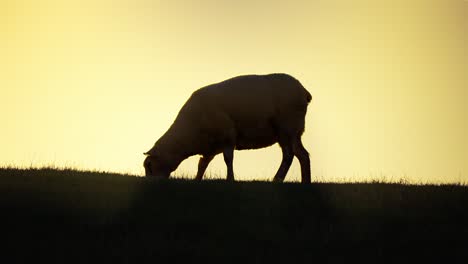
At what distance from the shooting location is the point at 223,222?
10594 mm

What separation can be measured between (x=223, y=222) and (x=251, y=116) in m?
7.90

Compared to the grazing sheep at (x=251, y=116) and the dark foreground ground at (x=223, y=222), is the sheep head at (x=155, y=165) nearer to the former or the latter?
the grazing sheep at (x=251, y=116)

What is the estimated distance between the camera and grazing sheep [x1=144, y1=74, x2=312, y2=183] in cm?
1830

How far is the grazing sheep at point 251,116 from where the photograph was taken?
1830cm

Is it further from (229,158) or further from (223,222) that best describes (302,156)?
(223,222)

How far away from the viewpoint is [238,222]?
1060 centimetres

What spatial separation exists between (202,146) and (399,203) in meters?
7.82

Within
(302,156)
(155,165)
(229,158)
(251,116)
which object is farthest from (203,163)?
(302,156)

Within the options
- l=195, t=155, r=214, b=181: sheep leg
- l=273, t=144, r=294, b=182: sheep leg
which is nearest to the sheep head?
l=195, t=155, r=214, b=181: sheep leg

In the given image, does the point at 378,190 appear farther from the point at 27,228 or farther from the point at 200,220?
the point at 27,228

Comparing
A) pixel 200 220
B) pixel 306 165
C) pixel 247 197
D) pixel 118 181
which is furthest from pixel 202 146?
pixel 200 220

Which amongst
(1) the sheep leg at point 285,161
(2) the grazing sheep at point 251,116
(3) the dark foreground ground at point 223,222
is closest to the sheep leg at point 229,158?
(2) the grazing sheep at point 251,116

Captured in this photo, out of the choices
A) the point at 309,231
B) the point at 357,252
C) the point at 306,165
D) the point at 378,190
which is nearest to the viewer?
the point at 357,252

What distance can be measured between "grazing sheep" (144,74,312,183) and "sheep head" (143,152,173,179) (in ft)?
3.59
